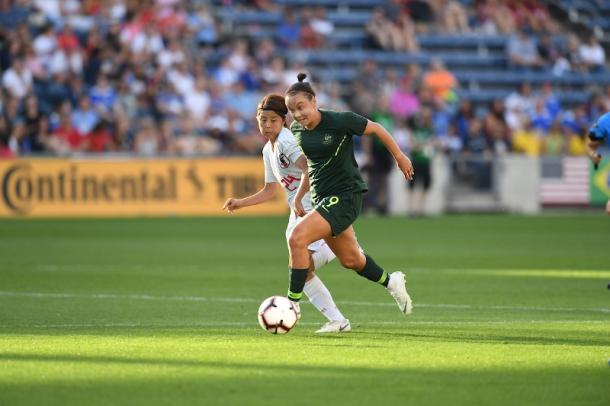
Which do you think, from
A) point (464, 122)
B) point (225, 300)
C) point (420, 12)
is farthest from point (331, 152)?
point (420, 12)

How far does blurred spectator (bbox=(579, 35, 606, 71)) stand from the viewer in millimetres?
39719

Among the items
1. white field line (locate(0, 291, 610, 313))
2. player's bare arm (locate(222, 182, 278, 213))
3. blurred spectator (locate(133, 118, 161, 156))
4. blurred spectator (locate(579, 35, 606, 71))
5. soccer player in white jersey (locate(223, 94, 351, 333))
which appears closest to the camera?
soccer player in white jersey (locate(223, 94, 351, 333))

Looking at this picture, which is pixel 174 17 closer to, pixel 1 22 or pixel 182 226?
pixel 1 22

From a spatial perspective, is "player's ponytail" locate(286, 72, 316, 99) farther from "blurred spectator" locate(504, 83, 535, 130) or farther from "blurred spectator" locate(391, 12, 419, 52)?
"blurred spectator" locate(391, 12, 419, 52)

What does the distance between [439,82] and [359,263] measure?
2502cm

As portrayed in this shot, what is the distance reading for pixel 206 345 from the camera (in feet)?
31.8

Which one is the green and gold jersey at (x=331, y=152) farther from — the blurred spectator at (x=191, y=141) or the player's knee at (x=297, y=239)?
the blurred spectator at (x=191, y=141)

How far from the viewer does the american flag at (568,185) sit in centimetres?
3256

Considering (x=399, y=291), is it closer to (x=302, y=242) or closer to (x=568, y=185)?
(x=302, y=242)

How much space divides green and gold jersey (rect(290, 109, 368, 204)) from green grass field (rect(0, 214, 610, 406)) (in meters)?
1.23

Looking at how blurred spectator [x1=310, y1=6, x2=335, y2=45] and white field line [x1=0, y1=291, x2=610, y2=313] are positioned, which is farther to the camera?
blurred spectator [x1=310, y1=6, x2=335, y2=45]

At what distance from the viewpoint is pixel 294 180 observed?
11.3 meters

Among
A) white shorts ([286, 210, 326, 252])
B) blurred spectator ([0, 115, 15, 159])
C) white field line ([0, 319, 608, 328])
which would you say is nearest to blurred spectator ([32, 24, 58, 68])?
blurred spectator ([0, 115, 15, 159])

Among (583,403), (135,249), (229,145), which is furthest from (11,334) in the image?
(229,145)
